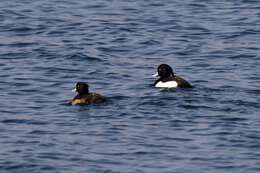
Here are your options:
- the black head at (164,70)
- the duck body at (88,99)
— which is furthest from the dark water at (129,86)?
the black head at (164,70)

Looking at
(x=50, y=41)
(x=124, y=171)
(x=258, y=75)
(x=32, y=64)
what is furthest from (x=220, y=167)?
(x=50, y=41)

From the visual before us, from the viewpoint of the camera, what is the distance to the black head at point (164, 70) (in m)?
27.7

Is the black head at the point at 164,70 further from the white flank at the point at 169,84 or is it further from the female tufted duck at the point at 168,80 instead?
the white flank at the point at 169,84

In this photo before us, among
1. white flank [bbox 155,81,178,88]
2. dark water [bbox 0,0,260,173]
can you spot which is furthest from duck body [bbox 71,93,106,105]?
white flank [bbox 155,81,178,88]

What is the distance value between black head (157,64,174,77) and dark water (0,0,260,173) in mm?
475

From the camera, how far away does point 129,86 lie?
27.3 meters

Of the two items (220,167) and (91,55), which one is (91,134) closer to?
(220,167)

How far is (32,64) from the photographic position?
30.3 meters

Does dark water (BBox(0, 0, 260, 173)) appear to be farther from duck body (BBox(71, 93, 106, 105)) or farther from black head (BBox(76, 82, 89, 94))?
black head (BBox(76, 82, 89, 94))

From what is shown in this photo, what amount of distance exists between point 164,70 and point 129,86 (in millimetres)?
1116

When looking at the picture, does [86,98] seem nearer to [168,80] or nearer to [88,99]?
[88,99]

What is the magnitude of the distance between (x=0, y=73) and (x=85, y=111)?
530 cm

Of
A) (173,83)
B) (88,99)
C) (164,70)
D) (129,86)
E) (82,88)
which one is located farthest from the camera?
(164,70)

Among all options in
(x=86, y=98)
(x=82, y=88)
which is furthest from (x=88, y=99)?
(x=82, y=88)
